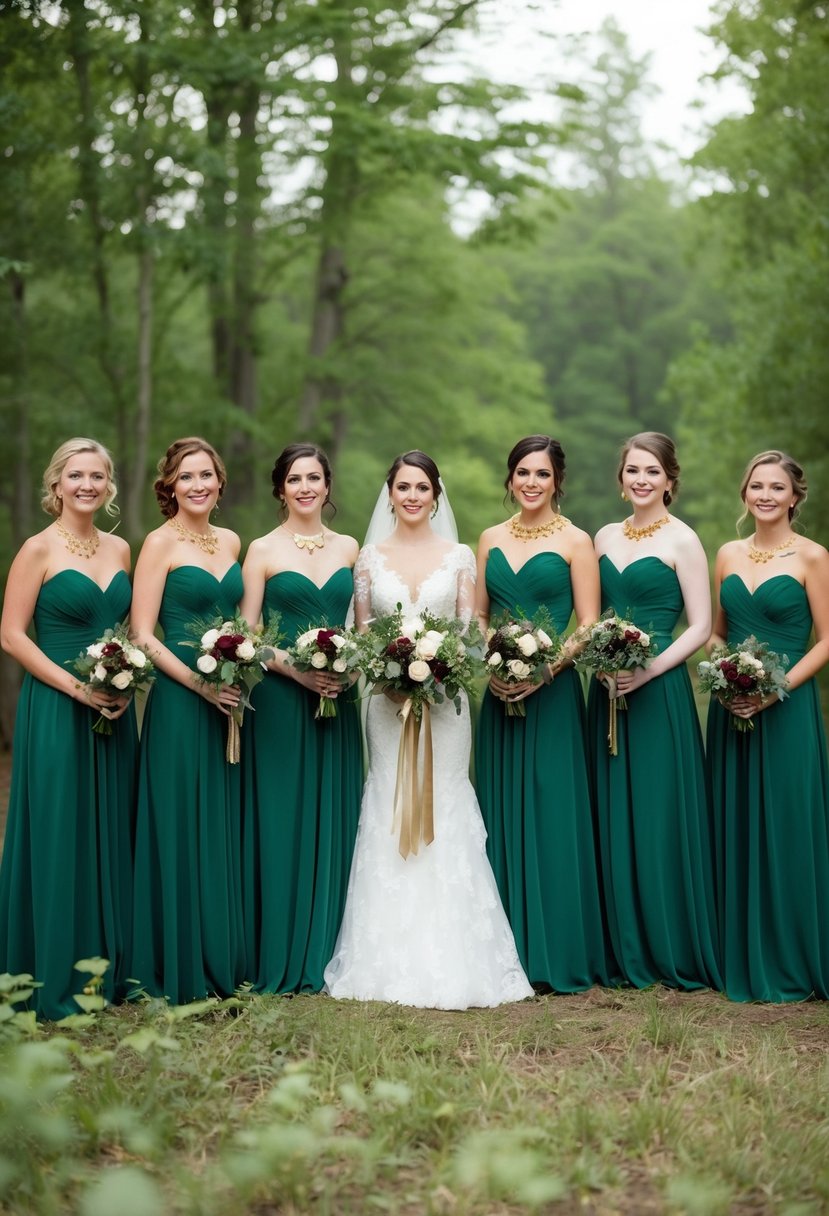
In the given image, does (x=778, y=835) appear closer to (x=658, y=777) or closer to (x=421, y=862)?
(x=658, y=777)

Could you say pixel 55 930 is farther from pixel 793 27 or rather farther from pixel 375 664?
pixel 793 27

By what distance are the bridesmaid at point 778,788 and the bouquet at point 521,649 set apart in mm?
1029

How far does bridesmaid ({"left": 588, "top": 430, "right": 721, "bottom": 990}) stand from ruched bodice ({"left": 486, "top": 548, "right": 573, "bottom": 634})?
0.85 ft

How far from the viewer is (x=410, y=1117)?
4.74 metres

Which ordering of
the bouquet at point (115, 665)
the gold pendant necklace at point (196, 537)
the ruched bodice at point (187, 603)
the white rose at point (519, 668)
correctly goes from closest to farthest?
the bouquet at point (115, 665)
the white rose at point (519, 668)
the ruched bodice at point (187, 603)
the gold pendant necklace at point (196, 537)

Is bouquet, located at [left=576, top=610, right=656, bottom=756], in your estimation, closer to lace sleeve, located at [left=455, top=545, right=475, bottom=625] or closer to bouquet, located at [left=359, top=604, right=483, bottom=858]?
bouquet, located at [left=359, top=604, right=483, bottom=858]

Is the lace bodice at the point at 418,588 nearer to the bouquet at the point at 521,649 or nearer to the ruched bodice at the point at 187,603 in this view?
the bouquet at the point at 521,649

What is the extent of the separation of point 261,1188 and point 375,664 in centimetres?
275

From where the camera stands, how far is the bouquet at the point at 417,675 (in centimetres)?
A: 640

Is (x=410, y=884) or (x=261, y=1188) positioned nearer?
(x=261, y=1188)

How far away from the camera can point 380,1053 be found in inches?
215

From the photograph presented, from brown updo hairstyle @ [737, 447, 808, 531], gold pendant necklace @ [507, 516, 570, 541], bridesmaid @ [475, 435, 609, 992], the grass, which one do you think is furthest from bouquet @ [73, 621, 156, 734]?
brown updo hairstyle @ [737, 447, 808, 531]

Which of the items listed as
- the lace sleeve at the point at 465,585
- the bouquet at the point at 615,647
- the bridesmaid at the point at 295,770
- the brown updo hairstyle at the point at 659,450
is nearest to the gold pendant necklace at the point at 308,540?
the bridesmaid at the point at 295,770

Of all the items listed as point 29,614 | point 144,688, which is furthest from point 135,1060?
point 29,614
